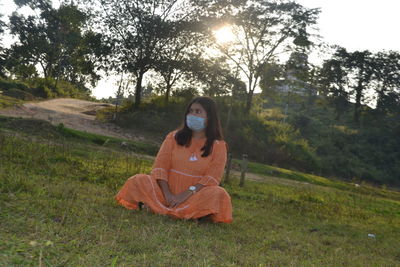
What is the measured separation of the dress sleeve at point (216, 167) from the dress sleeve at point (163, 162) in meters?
0.48

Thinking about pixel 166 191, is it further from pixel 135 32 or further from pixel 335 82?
pixel 335 82

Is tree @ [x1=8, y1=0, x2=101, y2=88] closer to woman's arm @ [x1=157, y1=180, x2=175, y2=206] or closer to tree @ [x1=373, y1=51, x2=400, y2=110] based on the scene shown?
tree @ [x1=373, y1=51, x2=400, y2=110]

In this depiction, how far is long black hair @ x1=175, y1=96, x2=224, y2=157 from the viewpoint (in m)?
5.29

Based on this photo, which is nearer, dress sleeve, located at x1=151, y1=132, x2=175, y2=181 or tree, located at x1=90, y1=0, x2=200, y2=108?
dress sleeve, located at x1=151, y1=132, x2=175, y2=181

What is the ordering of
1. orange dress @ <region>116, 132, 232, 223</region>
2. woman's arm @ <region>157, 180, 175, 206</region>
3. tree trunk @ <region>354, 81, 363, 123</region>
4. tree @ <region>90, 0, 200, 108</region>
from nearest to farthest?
orange dress @ <region>116, 132, 232, 223</region>
woman's arm @ <region>157, 180, 175, 206</region>
tree @ <region>90, 0, 200, 108</region>
tree trunk @ <region>354, 81, 363, 123</region>

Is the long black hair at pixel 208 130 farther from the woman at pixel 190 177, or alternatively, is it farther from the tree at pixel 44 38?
the tree at pixel 44 38

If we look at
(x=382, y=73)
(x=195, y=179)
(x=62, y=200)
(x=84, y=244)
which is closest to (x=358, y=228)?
(x=195, y=179)

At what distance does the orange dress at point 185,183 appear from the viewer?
4926 millimetres

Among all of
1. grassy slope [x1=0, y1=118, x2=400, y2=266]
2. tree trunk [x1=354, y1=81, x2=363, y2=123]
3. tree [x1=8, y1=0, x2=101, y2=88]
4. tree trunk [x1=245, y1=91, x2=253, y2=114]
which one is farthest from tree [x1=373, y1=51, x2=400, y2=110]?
grassy slope [x1=0, y1=118, x2=400, y2=266]

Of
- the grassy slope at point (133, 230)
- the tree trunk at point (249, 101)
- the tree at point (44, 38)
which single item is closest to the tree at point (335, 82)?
the tree trunk at point (249, 101)

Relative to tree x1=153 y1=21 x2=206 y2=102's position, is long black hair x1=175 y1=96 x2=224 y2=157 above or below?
below

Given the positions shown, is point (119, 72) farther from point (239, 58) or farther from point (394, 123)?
point (394, 123)

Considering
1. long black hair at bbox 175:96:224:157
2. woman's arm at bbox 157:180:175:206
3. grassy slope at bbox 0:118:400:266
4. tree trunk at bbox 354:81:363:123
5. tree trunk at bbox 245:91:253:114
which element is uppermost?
tree trunk at bbox 354:81:363:123

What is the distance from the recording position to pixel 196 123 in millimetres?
5242
